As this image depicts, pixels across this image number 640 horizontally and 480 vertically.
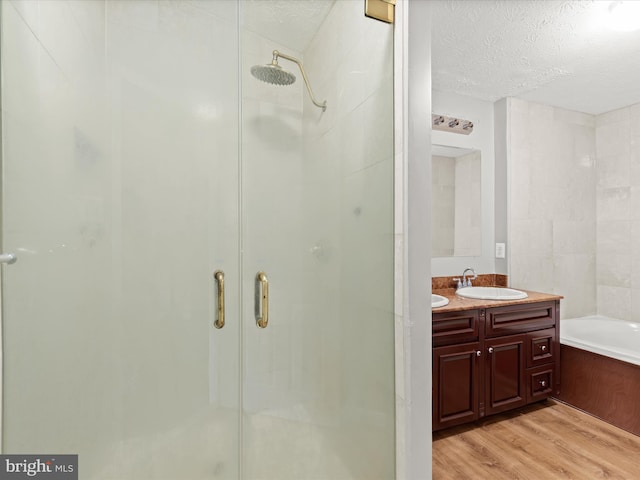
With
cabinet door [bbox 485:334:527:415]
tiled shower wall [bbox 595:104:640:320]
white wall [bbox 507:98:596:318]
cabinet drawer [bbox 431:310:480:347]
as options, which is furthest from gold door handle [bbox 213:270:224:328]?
tiled shower wall [bbox 595:104:640:320]

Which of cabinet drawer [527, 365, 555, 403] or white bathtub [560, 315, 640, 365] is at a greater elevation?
white bathtub [560, 315, 640, 365]

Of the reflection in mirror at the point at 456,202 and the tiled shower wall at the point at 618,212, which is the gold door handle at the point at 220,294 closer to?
the reflection in mirror at the point at 456,202

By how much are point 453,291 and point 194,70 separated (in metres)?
2.35

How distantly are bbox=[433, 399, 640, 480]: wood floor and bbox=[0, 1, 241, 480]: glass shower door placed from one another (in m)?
1.40

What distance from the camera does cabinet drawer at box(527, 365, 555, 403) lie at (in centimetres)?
230

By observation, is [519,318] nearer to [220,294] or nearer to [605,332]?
[605,332]

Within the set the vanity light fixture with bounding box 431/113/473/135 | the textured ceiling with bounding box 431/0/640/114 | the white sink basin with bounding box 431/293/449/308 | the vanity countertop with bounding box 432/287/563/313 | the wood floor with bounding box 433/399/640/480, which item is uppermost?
the textured ceiling with bounding box 431/0/640/114

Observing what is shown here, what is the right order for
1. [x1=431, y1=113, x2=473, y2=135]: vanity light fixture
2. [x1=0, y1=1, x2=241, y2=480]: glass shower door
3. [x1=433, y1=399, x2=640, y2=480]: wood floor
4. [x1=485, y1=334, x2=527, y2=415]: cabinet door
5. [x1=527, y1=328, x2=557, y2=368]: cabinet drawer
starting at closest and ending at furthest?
[x1=0, y1=1, x2=241, y2=480]: glass shower door → [x1=433, y1=399, x2=640, y2=480]: wood floor → [x1=485, y1=334, x2=527, y2=415]: cabinet door → [x1=527, y1=328, x2=557, y2=368]: cabinet drawer → [x1=431, y1=113, x2=473, y2=135]: vanity light fixture

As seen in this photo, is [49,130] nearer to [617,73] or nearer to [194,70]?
[194,70]

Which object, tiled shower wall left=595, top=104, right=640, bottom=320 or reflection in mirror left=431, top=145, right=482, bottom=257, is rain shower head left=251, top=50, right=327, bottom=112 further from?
tiled shower wall left=595, top=104, right=640, bottom=320

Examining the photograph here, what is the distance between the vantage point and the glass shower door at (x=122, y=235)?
98 cm

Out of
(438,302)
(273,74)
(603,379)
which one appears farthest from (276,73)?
(603,379)

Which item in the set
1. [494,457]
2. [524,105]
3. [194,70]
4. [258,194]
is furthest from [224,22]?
[524,105]

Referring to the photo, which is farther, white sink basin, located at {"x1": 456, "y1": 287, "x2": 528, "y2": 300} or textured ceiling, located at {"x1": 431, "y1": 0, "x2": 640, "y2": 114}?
white sink basin, located at {"x1": 456, "y1": 287, "x2": 528, "y2": 300}
